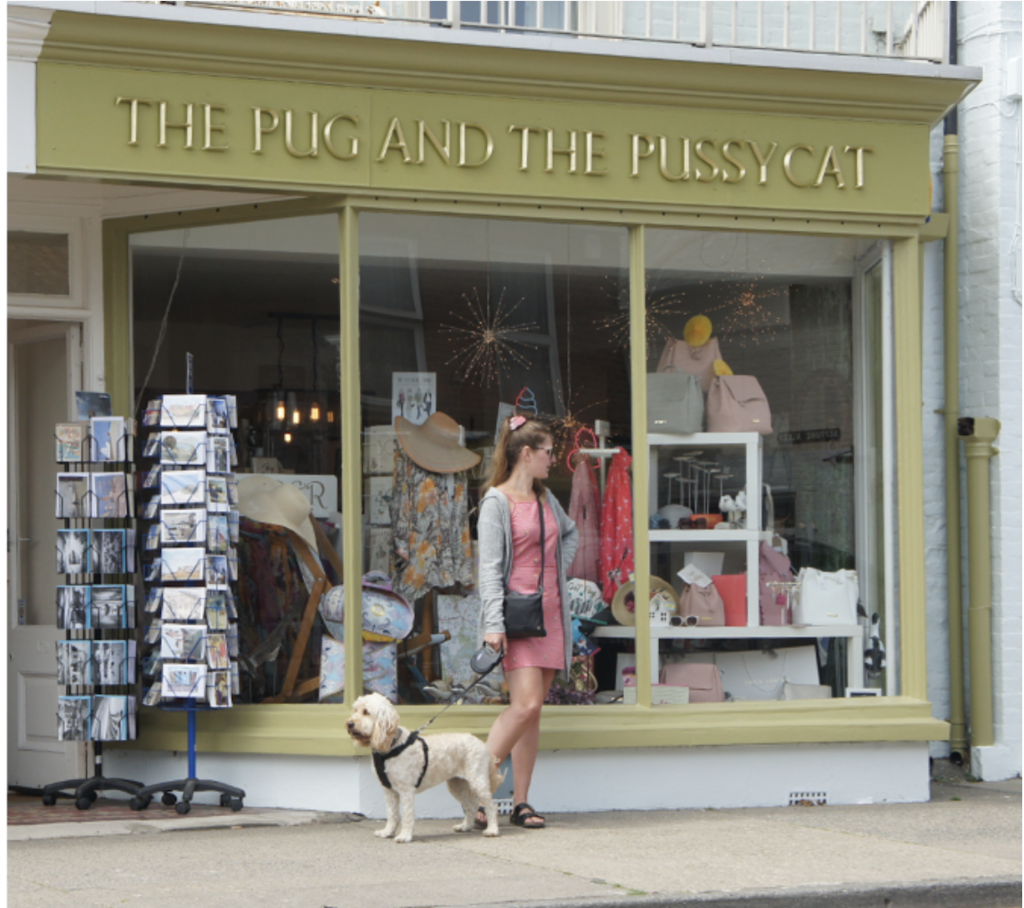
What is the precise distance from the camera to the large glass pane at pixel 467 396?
775 centimetres

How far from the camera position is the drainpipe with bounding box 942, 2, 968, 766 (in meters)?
8.97

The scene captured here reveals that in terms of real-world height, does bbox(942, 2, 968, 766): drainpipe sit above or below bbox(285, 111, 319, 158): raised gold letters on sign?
below

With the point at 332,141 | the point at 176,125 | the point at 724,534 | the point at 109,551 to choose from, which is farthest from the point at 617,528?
the point at 176,125

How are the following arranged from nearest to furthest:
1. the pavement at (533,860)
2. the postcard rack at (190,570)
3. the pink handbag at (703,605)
Result: the pavement at (533,860) < the postcard rack at (190,570) < the pink handbag at (703,605)

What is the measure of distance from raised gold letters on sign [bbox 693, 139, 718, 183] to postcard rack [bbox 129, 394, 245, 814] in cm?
297

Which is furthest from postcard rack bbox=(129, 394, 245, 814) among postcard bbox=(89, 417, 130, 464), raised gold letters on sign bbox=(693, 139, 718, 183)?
raised gold letters on sign bbox=(693, 139, 718, 183)

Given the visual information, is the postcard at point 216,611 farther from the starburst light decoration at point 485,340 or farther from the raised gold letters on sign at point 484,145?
the raised gold letters on sign at point 484,145

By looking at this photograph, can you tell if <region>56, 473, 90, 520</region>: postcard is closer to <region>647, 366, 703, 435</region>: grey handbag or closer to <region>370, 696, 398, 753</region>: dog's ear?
<region>370, 696, 398, 753</region>: dog's ear

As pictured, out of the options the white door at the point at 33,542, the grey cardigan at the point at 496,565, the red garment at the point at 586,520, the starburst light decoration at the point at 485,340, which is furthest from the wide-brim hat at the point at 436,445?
the white door at the point at 33,542

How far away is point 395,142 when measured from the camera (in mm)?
7457

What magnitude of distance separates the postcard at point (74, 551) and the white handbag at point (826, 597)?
4064mm

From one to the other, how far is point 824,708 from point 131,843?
3860 mm

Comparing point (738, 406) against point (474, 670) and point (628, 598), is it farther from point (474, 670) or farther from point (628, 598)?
point (474, 670)

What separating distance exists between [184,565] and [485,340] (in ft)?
6.97
